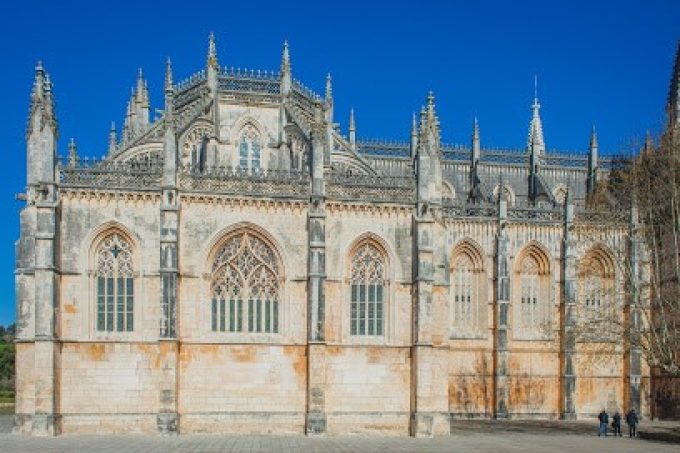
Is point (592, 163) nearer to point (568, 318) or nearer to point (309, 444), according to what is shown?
point (568, 318)

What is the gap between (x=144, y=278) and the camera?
32.5 meters

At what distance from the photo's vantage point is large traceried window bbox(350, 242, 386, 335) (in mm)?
34125

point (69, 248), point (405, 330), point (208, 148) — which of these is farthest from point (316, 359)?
point (208, 148)

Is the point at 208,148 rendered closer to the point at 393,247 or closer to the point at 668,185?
the point at 393,247

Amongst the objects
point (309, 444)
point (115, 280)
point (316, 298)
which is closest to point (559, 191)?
point (316, 298)

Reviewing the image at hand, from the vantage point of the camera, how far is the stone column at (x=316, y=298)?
32.4 meters

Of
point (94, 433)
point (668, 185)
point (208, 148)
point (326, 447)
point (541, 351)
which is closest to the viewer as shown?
point (326, 447)

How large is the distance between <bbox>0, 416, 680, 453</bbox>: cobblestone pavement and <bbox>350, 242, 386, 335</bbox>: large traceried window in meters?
4.56

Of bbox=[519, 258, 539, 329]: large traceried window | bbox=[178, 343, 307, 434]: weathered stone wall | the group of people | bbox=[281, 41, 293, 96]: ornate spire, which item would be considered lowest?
the group of people

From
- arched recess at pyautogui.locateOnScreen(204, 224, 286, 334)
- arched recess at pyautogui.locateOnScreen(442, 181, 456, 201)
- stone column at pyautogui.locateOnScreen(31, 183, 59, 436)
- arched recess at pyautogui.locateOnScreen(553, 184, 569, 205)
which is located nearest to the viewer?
stone column at pyautogui.locateOnScreen(31, 183, 59, 436)

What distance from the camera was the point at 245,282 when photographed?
111ft

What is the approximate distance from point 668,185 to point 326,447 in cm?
1973

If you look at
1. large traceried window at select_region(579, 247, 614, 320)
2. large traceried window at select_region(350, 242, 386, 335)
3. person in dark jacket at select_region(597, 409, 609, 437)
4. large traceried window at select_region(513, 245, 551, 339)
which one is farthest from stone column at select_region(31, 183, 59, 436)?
large traceried window at select_region(579, 247, 614, 320)

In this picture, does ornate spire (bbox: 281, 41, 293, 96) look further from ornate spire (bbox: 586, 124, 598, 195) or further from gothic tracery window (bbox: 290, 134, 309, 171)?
ornate spire (bbox: 586, 124, 598, 195)
